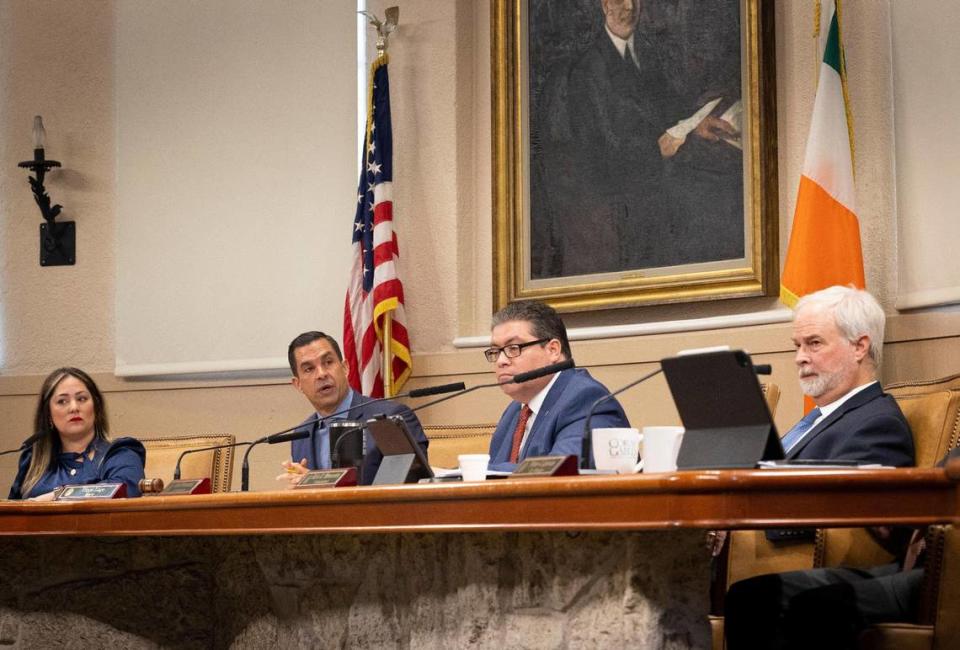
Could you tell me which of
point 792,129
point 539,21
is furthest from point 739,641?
point 539,21

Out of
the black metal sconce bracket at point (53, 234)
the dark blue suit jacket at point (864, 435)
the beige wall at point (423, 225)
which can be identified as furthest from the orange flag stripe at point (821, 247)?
the black metal sconce bracket at point (53, 234)

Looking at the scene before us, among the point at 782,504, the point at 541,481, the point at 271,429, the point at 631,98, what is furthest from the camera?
the point at 271,429

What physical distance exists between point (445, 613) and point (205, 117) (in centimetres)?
435

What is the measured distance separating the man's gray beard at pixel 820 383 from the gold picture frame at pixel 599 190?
4.53 ft

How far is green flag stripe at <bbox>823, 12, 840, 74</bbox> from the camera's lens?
465 centimetres

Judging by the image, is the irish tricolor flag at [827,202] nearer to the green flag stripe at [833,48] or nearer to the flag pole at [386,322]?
the green flag stripe at [833,48]

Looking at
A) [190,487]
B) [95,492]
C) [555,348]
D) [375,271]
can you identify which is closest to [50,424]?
[375,271]

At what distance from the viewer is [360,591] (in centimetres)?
284

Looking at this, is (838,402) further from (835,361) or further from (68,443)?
(68,443)

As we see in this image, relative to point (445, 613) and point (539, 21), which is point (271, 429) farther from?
point (445, 613)

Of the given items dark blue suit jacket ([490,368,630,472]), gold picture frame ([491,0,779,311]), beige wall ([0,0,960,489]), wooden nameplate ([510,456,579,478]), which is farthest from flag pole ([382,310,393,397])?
wooden nameplate ([510,456,579,478])

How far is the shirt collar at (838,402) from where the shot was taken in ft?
11.1

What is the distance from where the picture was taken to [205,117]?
6.44 m

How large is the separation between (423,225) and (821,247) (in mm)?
1924
